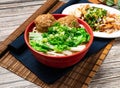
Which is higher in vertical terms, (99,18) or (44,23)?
(44,23)

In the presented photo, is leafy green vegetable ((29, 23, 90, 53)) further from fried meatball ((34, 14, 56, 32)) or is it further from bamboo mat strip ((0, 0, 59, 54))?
bamboo mat strip ((0, 0, 59, 54))

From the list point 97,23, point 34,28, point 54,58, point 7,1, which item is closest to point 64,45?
point 54,58

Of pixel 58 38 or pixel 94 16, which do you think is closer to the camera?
pixel 58 38

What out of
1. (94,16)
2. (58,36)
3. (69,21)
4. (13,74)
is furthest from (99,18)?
(13,74)

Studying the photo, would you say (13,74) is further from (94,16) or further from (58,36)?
Result: (94,16)

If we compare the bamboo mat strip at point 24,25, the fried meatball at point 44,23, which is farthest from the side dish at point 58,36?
the bamboo mat strip at point 24,25
